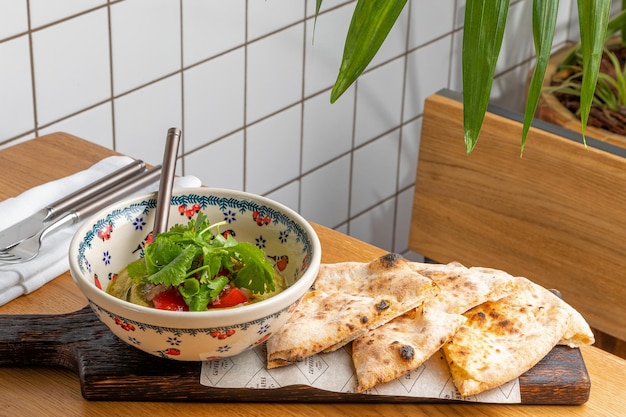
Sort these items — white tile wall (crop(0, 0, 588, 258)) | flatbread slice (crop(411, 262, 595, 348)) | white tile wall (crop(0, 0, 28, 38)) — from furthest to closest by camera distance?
white tile wall (crop(0, 0, 588, 258)), white tile wall (crop(0, 0, 28, 38)), flatbread slice (crop(411, 262, 595, 348))

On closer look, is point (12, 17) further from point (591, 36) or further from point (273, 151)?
point (591, 36)

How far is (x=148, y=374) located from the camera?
0.77m

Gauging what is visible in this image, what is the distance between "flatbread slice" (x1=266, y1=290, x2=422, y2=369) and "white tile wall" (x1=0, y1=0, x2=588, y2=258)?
0.62 m

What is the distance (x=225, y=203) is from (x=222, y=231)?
3cm

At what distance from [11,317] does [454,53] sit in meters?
1.45

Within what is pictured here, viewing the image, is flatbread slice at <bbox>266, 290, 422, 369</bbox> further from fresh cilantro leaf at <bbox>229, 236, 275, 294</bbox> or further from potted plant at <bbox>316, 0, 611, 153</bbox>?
potted plant at <bbox>316, 0, 611, 153</bbox>

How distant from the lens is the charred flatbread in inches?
30.8

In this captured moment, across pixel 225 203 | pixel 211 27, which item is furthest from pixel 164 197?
pixel 211 27

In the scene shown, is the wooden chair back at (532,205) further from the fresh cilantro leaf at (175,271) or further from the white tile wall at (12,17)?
the fresh cilantro leaf at (175,271)

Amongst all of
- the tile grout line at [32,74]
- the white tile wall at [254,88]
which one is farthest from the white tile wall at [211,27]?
the tile grout line at [32,74]

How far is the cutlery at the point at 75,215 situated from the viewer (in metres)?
0.92

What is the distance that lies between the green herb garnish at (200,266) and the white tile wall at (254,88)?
1.81 feet

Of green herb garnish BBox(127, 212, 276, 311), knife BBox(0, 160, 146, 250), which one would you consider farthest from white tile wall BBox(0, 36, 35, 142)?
green herb garnish BBox(127, 212, 276, 311)

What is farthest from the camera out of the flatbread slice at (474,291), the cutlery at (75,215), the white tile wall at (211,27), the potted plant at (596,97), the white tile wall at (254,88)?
the potted plant at (596,97)
